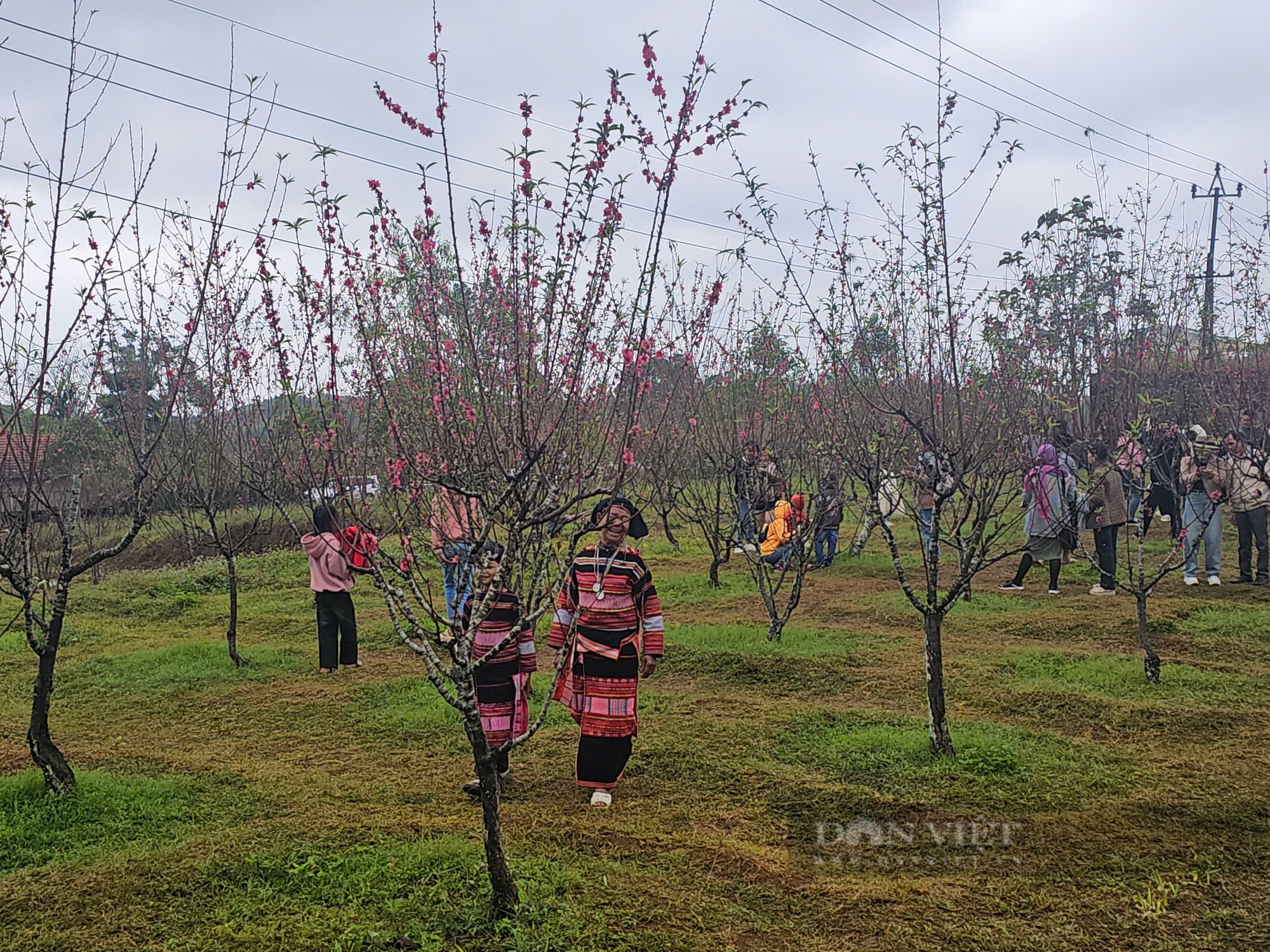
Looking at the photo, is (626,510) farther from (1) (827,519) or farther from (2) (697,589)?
(1) (827,519)

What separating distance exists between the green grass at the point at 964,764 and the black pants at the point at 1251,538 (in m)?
6.71

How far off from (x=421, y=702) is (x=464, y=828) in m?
2.87

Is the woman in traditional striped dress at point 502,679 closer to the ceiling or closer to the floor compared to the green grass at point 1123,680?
closer to the ceiling

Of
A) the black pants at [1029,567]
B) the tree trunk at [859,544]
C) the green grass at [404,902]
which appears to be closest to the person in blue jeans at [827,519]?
the tree trunk at [859,544]

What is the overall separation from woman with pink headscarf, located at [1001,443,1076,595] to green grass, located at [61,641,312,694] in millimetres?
7288

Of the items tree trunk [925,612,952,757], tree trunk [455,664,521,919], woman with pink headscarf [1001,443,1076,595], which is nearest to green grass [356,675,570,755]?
tree trunk [925,612,952,757]

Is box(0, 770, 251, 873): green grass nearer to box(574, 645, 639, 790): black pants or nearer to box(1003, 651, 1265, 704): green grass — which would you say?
box(574, 645, 639, 790): black pants

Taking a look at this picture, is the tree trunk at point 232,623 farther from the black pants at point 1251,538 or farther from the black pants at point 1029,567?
the black pants at point 1251,538

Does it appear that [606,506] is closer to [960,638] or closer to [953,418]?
[953,418]

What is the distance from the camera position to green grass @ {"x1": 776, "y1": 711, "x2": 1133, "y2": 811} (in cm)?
515

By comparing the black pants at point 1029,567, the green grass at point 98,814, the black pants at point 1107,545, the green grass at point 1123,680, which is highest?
the black pants at point 1107,545

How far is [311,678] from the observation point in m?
8.85

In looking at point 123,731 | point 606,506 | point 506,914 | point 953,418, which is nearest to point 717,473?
point 953,418

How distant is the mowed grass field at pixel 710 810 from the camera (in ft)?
12.6
